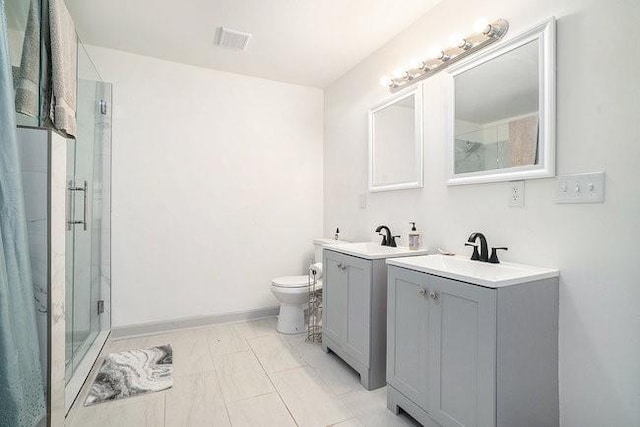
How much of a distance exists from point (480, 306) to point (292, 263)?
2137 millimetres

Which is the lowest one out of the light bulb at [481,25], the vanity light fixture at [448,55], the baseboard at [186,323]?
the baseboard at [186,323]

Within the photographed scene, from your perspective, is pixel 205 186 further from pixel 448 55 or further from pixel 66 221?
pixel 448 55

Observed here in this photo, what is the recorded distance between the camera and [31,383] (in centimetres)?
119

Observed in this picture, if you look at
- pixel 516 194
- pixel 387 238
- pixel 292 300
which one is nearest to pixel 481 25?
pixel 516 194

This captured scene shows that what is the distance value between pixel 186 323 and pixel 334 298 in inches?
56.0

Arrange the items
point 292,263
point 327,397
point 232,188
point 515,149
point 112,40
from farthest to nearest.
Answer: point 292,263 → point 232,188 → point 112,40 → point 327,397 → point 515,149

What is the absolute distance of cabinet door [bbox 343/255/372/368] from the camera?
5.95 feet

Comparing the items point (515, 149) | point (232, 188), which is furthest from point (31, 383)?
point (515, 149)

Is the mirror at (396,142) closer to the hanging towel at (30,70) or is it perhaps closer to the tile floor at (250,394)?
the tile floor at (250,394)

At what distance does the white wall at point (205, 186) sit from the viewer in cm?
256

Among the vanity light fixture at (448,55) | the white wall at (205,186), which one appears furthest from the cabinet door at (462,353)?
the white wall at (205,186)

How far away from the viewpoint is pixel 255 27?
218cm

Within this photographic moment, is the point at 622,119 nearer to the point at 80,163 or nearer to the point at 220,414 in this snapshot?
the point at 220,414

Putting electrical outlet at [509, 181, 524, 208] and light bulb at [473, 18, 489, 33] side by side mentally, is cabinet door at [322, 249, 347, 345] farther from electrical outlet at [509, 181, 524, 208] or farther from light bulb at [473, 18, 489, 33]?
light bulb at [473, 18, 489, 33]
